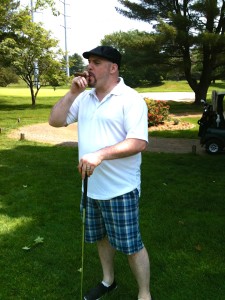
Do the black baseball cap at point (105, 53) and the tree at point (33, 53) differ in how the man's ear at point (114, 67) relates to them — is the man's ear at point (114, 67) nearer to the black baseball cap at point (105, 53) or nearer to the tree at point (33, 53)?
the black baseball cap at point (105, 53)

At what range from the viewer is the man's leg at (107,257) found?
3.38 m

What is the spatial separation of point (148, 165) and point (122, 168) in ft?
19.9

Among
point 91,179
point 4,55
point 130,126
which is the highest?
point 4,55

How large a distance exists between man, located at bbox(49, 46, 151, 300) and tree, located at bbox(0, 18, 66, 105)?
23.2 m

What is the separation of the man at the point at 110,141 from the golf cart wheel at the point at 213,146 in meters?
7.68

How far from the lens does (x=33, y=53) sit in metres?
25.6

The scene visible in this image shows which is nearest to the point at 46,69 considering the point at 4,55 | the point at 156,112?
the point at 4,55

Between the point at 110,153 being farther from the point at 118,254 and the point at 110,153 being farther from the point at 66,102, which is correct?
the point at 118,254

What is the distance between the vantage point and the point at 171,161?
31.2ft

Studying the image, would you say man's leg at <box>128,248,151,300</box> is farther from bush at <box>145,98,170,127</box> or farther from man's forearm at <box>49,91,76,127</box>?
bush at <box>145,98,170,127</box>

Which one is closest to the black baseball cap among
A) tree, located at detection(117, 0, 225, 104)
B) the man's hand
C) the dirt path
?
the man's hand

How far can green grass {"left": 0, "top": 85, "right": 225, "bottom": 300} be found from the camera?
372 cm

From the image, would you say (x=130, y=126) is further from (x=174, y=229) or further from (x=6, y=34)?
(x=6, y=34)

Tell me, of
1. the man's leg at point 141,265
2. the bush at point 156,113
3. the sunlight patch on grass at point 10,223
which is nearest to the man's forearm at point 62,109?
the man's leg at point 141,265
